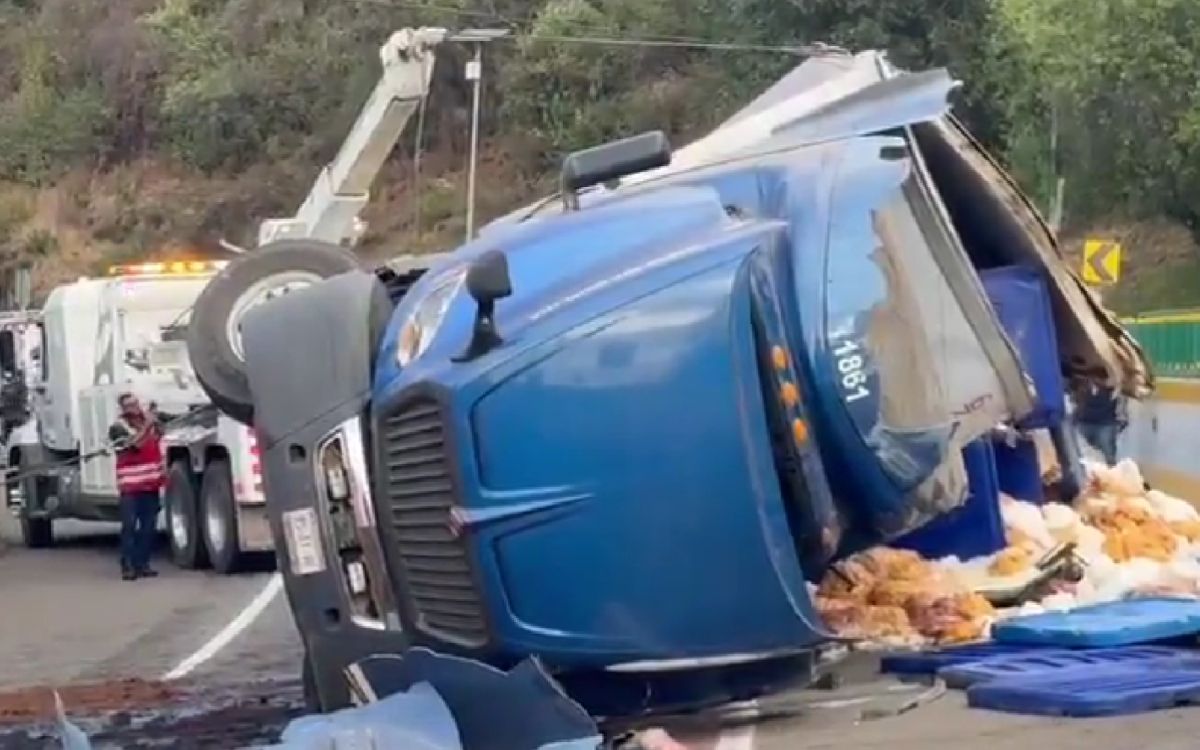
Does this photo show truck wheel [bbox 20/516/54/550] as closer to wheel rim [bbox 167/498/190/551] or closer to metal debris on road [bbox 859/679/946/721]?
wheel rim [bbox 167/498/190/551]

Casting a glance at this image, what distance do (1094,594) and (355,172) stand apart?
16662 mm

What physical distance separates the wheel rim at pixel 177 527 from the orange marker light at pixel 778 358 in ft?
45.5

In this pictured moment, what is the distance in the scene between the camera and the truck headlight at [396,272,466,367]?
7.17 meters

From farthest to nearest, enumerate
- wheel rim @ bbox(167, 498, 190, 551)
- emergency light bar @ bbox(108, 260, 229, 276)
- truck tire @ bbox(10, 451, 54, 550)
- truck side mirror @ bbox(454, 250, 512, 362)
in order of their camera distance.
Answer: truck tire @ bbox(10, 451, 54, 550) → emergency light bar @ bbox(108, 260, 229, 276) → wheel rim @ bbox(167, 498, 190, 551) → truck side mirror @ bbox(454, 250, 512, 362)

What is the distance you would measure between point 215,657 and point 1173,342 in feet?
37.9

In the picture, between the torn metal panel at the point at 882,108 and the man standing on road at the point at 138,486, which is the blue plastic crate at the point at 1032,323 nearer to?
the torn metal panel at the point at 882,108

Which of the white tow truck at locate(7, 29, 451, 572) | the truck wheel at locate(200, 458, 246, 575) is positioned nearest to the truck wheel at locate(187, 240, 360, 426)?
the white tow truck at locate(7, 29, 451, 572)

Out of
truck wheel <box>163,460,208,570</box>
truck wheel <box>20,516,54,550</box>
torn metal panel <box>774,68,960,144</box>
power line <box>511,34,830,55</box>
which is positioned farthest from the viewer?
power line <box>511,34,830,55</box>

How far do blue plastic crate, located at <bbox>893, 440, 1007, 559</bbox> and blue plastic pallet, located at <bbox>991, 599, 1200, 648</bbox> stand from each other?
45cm

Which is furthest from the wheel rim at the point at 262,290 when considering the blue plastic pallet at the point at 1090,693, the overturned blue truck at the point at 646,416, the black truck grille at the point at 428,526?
the blue plastic pallet at the point at 1090,693

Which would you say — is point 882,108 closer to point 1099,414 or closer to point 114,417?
point 1099,414

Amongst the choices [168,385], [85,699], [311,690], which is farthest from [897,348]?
[168,385]

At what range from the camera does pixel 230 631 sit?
14352mm

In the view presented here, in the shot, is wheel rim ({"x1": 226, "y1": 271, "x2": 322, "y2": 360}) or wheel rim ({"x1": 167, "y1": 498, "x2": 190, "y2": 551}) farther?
wheel rim ({"x1": 167, "y1": 498, "x2": 190, "y2": 551})
